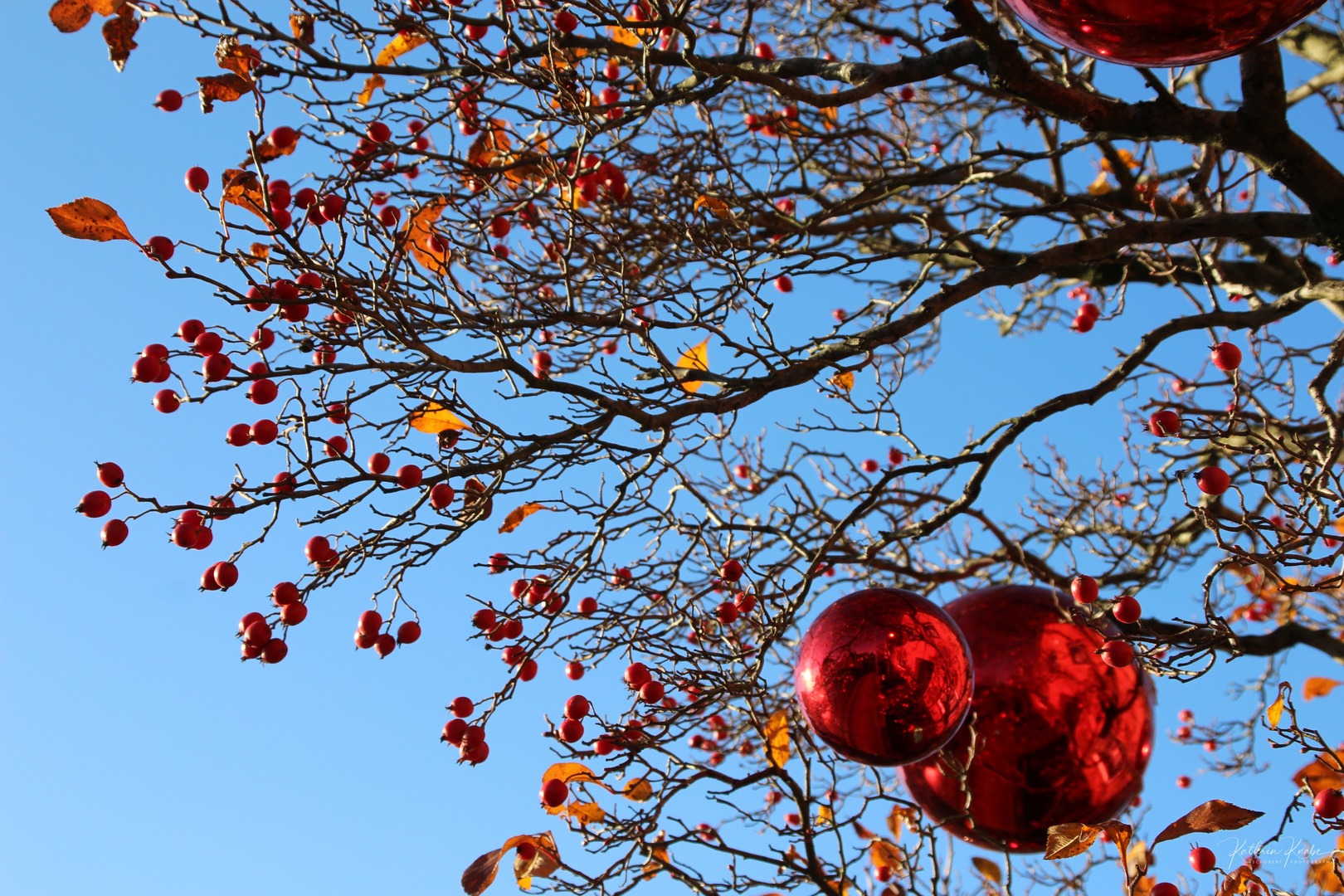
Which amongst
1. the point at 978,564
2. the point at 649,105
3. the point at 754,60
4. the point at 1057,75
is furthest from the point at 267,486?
the point at 1057,75

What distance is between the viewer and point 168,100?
318cm

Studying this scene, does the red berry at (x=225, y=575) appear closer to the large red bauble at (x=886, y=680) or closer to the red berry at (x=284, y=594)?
the red berry at (x=284, y=594)

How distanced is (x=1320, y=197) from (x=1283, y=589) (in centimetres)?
188

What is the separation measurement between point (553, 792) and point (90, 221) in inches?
87.3

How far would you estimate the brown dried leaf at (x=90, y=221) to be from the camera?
7.57ft

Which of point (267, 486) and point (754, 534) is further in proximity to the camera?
point (754, 534)

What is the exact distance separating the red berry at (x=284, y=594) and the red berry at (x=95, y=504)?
532 millimetres

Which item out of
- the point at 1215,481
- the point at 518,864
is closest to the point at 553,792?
the point at 518,864

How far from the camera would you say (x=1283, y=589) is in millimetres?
2213

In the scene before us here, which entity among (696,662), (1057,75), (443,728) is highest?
(1057,75)

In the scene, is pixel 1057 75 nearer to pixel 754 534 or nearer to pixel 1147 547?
pixel 1147 547

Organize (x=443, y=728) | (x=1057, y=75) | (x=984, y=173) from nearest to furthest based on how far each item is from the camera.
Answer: (x=443, y=728)
(x=984, y=173)
(x=1057, y=75)

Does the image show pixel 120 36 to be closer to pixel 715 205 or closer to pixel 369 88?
pixel 369 88

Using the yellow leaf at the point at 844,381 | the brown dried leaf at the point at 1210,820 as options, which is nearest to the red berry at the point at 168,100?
the yellow leaf at the point at 844,381
